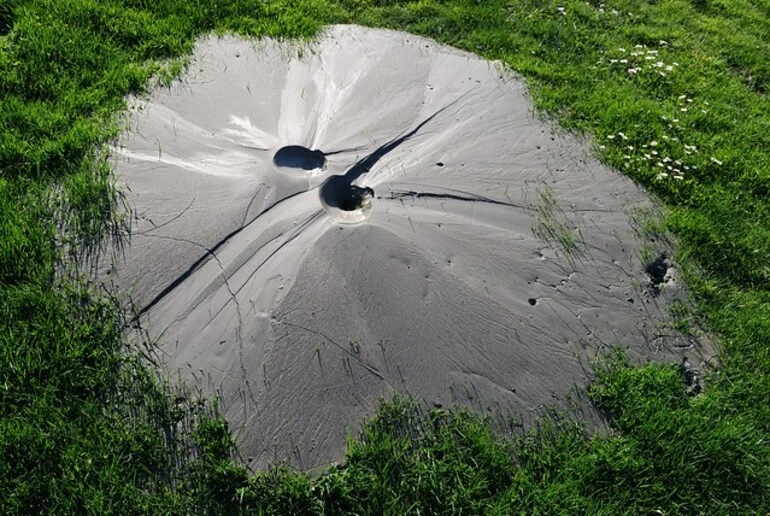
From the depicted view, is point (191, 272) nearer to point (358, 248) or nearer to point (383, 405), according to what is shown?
point (358, 248)

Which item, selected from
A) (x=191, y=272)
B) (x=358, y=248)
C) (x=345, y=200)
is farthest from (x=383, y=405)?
(x=345, y=200)

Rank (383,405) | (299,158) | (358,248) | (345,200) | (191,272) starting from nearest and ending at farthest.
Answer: (383,405) → (191,272) → (358,248) → (345,200) → (299,158)

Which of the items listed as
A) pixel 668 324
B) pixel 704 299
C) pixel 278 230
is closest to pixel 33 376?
pixel 278 230

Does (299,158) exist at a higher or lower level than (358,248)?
higher

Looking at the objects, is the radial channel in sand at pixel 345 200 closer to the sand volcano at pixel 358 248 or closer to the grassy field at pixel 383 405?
the sand volcano at pixel 358 248

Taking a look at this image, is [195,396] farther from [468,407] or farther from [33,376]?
[468,407]
